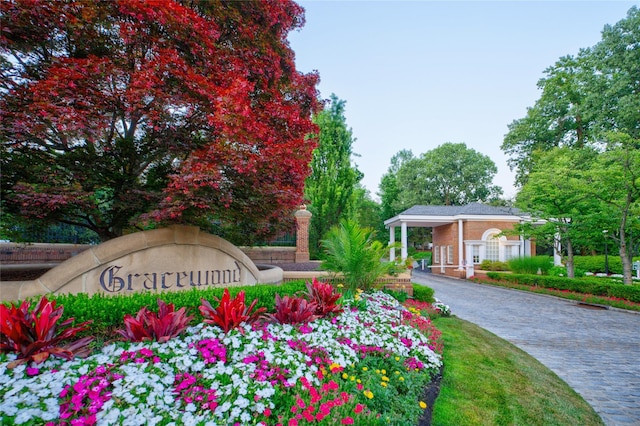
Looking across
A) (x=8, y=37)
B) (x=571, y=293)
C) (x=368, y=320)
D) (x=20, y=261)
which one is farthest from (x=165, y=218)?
(x=571, y=293)

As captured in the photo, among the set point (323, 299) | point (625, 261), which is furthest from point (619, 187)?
point (323, 299)

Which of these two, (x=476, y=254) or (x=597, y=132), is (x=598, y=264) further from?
(x=597, y=132)

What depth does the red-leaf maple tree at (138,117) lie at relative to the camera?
12.9ft

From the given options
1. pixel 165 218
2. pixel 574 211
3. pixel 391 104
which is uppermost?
pixel 391 104

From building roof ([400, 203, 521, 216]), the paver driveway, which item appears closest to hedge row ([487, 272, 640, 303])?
the paver driveway

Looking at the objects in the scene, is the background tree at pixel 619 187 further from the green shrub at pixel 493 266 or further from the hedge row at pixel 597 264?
the hedge row at pixel 597 264

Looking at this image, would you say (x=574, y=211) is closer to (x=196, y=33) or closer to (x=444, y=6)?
(x=444, y=6)

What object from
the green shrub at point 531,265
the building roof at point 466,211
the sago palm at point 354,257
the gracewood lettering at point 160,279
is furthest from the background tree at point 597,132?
the gracewood lettering at point 160,279

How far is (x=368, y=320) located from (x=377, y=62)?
29.1 ft

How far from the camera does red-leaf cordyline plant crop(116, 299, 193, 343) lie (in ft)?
10.0

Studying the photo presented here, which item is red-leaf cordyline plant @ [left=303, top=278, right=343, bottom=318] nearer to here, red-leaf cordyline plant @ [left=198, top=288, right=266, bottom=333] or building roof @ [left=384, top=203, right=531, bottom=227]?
red-leaf cordyline plant @ [left=198, top=288, right=266, bottom=333]

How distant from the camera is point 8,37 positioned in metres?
4.05

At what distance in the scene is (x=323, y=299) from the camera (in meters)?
4.91

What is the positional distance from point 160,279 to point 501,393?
4670 mm
